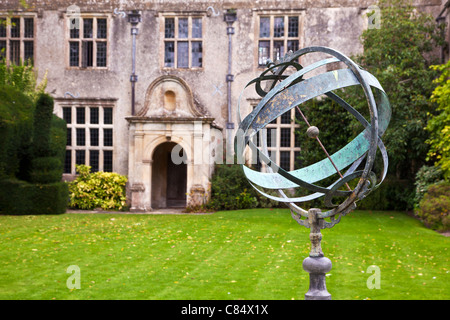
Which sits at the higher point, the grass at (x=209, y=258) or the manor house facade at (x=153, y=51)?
the manor house facade at (x=153, y=51)

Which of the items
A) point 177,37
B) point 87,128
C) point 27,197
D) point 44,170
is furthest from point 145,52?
point 27,197

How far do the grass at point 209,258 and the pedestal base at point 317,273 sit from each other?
1.14m

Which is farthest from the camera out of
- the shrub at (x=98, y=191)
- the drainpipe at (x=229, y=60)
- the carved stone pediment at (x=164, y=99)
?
the drainpipe at (x=229, y=60)

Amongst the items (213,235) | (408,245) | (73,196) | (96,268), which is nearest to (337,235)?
(408,245)

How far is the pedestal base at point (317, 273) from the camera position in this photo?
19.6ft

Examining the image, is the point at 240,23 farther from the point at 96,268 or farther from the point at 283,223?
the point at 96,268

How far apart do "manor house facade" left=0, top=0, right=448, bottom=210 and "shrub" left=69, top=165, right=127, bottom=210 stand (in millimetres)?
732

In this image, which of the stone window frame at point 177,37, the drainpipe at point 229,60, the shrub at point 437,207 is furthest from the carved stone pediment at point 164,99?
the shrub at point 437,207

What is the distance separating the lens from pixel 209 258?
991cm

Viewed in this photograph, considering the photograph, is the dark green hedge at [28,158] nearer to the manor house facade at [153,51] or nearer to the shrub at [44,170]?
the shrub at [44,170]

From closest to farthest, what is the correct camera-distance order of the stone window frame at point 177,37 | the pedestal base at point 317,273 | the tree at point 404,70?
1. the pedestal base at point 317,273
2. the tree at point 404,70
3. the stone window frame at point 177,37

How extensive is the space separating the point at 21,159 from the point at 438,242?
13602mm

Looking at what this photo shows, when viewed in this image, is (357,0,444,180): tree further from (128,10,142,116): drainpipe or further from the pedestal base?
the pedestal base

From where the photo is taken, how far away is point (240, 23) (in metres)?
20.9
